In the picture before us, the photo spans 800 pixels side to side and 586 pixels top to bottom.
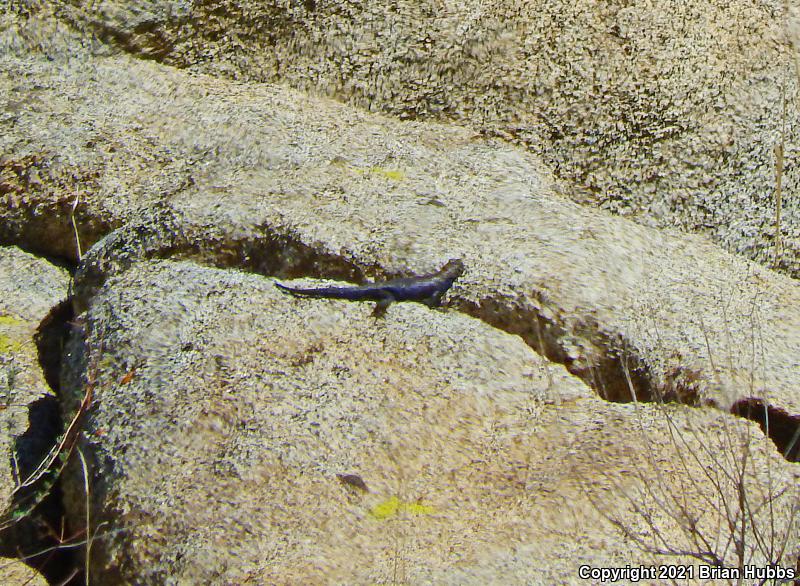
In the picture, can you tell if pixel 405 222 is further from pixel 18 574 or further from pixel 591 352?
pixel 18 574

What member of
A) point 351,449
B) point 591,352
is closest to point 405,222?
point 591,352

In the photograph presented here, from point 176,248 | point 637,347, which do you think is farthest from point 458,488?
point 176,248

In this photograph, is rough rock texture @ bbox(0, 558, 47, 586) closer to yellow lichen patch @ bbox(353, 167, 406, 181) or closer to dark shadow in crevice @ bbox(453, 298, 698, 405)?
dark shadow in crevice @ bbox(453, 298, 698, 405)

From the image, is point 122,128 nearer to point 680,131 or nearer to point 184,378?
point 184,378

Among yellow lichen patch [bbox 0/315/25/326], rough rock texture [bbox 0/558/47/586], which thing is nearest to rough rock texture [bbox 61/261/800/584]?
rough rock texture [bbox 0/558/47/586]

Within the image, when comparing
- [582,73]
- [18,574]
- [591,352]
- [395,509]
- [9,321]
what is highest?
[582,73]

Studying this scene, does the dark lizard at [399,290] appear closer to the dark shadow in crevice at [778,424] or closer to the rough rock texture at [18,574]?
the dark shadow in crevice at [778,424]
